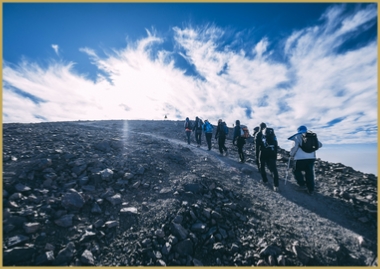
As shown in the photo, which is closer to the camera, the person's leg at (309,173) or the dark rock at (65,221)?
the dark rock at (65,221)

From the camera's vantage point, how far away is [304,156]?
6.54m

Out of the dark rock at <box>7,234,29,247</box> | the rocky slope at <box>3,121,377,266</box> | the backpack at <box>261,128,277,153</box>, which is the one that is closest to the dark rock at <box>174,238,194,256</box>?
the rocky slope at <box>3,121,377,266</box>

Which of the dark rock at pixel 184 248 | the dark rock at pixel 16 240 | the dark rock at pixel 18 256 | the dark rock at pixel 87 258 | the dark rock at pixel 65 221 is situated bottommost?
the dark rock at pixel 184 248

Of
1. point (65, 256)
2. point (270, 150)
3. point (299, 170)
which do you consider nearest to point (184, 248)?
point (65, 256)

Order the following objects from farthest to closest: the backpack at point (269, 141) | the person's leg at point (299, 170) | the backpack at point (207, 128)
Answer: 1. the backpack at point (207, 128)
2. the backpack at point (269, 141)
3. the person's leg at point (299, 170)

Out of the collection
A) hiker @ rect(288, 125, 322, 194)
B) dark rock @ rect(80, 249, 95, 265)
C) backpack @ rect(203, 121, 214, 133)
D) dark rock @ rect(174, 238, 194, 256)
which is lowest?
dark rock @ rect(174, 238, 194, 256)

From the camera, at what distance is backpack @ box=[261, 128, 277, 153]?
7.05m

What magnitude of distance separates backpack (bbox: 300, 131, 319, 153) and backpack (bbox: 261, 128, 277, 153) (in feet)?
3.54

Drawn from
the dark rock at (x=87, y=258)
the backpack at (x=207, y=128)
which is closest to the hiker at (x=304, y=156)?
the backpack at (x=207, y=128)

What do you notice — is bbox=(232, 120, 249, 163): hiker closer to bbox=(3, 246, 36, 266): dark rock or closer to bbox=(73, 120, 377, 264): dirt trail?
bbox=(73, 120, 377, 264): dirt trail

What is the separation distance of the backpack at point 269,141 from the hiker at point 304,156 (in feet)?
2.56

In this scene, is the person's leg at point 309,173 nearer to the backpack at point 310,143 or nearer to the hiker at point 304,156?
the hiker at point 304,156

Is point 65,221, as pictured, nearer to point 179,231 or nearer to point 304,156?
point 179,231

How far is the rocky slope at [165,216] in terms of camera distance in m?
3.73
